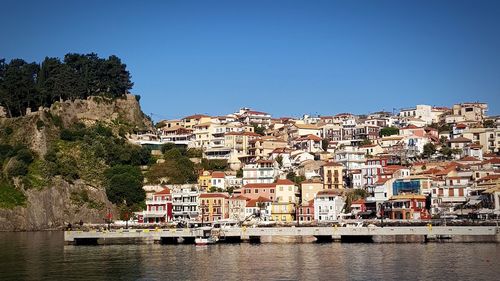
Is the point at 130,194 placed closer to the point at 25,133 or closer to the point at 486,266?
the point at 25,133

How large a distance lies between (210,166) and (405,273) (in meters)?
66.1

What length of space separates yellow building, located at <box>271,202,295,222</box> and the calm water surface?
20.2 m

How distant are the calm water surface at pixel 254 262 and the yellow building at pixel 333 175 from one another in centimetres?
2961

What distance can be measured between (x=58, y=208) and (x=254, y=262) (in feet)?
171

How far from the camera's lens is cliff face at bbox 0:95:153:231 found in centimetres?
9738

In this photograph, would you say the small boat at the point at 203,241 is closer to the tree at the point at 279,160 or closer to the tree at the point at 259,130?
the tree at the point at 279,160

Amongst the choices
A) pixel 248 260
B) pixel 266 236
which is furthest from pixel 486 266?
pixel 266 236

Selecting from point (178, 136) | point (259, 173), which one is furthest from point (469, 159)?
point (178, 136)

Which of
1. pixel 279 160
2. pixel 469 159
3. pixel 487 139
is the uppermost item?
pixel 487 139

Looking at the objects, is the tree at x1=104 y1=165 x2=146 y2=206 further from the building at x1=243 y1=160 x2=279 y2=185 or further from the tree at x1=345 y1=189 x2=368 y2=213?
the tree at x1=345 y1=189 x2=368 y2=213

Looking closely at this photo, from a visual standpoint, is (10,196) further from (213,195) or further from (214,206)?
(214,206)

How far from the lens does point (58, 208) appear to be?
98.9 metres

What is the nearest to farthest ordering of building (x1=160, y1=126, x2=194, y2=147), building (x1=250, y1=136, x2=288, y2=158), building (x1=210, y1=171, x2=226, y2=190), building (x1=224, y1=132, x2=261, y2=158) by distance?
1. building (x1=210, y1=171, x2=226, y2=190)
2. building (x1=250, y1=136, x2=288, y2=158)
3. building (x1=224, y1=132, x2=261, y2=158)
4. building (x1=160, y1=126, x2=194, y2=147)

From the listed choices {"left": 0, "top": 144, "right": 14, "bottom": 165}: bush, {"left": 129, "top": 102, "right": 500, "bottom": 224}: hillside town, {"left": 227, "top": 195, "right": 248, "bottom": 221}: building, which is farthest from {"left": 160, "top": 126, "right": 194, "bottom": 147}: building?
{"left": 227, "top": 195, "right": 248, "bottom": 221}: building
